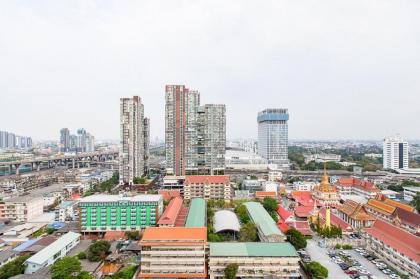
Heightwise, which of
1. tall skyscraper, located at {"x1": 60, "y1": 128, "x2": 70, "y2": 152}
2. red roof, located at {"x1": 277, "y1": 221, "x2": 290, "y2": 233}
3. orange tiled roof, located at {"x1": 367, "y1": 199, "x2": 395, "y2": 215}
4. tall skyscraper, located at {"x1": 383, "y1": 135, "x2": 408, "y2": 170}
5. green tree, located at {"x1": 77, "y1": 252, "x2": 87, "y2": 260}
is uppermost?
tall skyscraper, located at {"x1": 60, "y1": 128, "x2": 70, "y2": 152}

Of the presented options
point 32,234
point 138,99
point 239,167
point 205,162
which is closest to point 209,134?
point 205,162

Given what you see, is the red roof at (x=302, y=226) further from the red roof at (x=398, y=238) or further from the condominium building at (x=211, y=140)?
the condominium building at (x=211, y=140)

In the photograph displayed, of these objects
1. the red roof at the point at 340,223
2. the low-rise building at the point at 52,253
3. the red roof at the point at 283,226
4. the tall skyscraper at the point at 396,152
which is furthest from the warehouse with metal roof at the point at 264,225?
the tall skyscraper at the point at 396,152

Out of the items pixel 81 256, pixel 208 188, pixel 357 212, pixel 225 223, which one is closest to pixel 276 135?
pixel 208 188

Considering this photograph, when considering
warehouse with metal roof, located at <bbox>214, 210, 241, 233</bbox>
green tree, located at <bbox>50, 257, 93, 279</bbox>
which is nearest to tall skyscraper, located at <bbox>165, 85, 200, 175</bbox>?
warehouse with metal roof, located at <bbox>214, 210, 241, 233</bbox>

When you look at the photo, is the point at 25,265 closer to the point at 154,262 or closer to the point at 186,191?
the point at 154,262

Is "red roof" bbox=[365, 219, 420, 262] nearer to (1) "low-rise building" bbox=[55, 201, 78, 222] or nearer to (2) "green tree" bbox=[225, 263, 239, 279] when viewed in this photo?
(2) "green tree" bbox=[225, 263, 239, 279]
